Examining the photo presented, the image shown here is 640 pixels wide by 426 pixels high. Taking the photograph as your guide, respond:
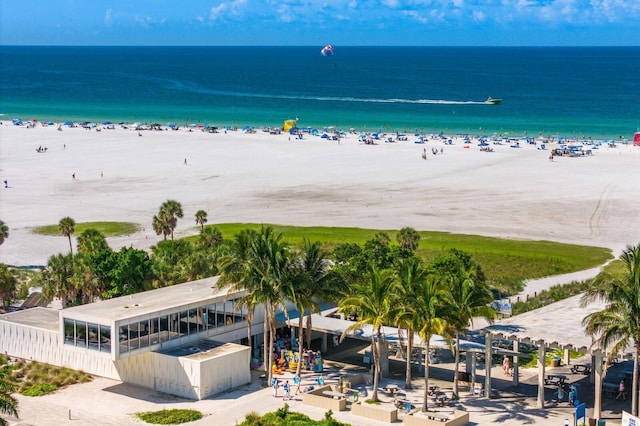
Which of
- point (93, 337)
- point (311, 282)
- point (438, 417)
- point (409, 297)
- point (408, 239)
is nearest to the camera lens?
point (438, 417)

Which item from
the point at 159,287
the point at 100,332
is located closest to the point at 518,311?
the point at 159,287

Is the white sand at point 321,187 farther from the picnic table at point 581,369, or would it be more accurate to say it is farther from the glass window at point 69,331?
the picnic table at point 581,369

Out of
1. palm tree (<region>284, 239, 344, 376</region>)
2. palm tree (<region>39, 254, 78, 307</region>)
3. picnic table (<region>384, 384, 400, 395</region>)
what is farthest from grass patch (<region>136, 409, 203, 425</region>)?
palm tree (<region>39, 254, 78, 307</region>)


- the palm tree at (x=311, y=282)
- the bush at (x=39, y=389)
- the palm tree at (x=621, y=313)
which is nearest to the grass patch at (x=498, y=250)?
the palm tree at (x=311, y=282)

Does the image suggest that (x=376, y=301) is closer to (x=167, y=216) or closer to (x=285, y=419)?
(x=285, y=419)

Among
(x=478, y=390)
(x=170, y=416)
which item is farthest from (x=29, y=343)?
(x=478, y=390)

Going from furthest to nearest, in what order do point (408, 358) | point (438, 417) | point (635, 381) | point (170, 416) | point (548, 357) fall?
point (548, 357) < point (408, 358) < point (170, 416) < point (438, 417) < point (635, 381)
